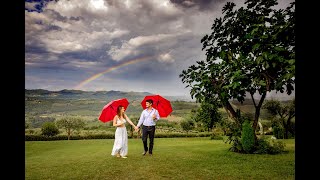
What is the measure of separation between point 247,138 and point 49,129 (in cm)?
3150

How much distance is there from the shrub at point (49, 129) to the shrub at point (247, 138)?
3117 cm

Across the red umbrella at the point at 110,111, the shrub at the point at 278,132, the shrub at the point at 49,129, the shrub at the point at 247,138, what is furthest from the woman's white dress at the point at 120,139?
the shrub at the point at 49,129

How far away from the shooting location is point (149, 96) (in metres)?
12.4

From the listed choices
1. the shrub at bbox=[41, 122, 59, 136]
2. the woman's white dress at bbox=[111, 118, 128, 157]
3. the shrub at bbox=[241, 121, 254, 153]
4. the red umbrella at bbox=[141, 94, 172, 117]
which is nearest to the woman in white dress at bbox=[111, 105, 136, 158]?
the woman's white dress at bbox=[111, 118, 128, 157]

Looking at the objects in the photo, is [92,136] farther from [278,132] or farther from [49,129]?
[278,132]

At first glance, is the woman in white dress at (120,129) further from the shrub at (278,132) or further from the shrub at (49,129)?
the shrub at (49,129)

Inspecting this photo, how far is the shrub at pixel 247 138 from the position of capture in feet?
47.5

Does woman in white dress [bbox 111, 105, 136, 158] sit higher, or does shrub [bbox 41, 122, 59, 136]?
woman in white dress [bbox 111, 105, 136, 158]

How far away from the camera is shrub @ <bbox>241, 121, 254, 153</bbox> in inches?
569

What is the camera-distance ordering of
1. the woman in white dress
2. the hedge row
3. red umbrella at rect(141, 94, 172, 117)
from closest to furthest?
the woman in white dress < red umbrella at rect(141, 94, 172, 117) < the hedge row

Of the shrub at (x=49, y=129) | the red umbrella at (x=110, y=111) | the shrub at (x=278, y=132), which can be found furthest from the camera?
the shrub at (x=49, y=129)

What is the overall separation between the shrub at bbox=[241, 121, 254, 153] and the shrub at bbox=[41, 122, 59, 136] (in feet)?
102

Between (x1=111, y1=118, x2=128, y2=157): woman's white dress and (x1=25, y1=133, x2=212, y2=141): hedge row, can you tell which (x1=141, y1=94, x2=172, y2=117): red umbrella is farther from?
(x1=25, y1=133, x2=212, y2=141): hedge row
